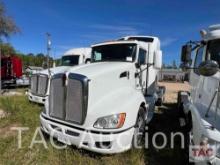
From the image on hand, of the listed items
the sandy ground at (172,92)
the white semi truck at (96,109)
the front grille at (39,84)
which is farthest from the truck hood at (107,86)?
the sandy ground at (172,92)

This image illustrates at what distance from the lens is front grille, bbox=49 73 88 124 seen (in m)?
4.17

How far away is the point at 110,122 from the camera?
4.01 meters

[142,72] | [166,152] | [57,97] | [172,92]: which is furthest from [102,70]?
[172,92]

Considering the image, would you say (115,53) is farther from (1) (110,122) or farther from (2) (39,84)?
(2) (39,84)

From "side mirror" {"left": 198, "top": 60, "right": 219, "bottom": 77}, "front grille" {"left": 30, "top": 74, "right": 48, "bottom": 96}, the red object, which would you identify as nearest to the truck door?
"side mirror" {"left": 198, "top": 60, "right": 219, "bottom": 77}

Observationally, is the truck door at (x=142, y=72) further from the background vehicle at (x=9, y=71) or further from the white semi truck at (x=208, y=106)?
the background vehicle at (x=9, y=71)

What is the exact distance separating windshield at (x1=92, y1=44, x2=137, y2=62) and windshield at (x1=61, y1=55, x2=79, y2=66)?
14.7 feet

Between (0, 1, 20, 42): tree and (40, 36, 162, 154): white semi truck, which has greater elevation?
(0, 1, 20, 42): tree

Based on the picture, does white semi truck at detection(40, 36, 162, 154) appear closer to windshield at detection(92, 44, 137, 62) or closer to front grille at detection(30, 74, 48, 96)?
windshield at detection(92, 44, 137, 62)

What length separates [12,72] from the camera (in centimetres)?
1791

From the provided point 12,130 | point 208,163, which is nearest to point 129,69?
point 208,163

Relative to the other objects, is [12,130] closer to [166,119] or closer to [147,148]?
[147,148]

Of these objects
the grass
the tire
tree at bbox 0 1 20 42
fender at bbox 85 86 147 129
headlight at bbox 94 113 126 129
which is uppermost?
tree at bbox 0 1 20 42

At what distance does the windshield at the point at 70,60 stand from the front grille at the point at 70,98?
6.23 meters
